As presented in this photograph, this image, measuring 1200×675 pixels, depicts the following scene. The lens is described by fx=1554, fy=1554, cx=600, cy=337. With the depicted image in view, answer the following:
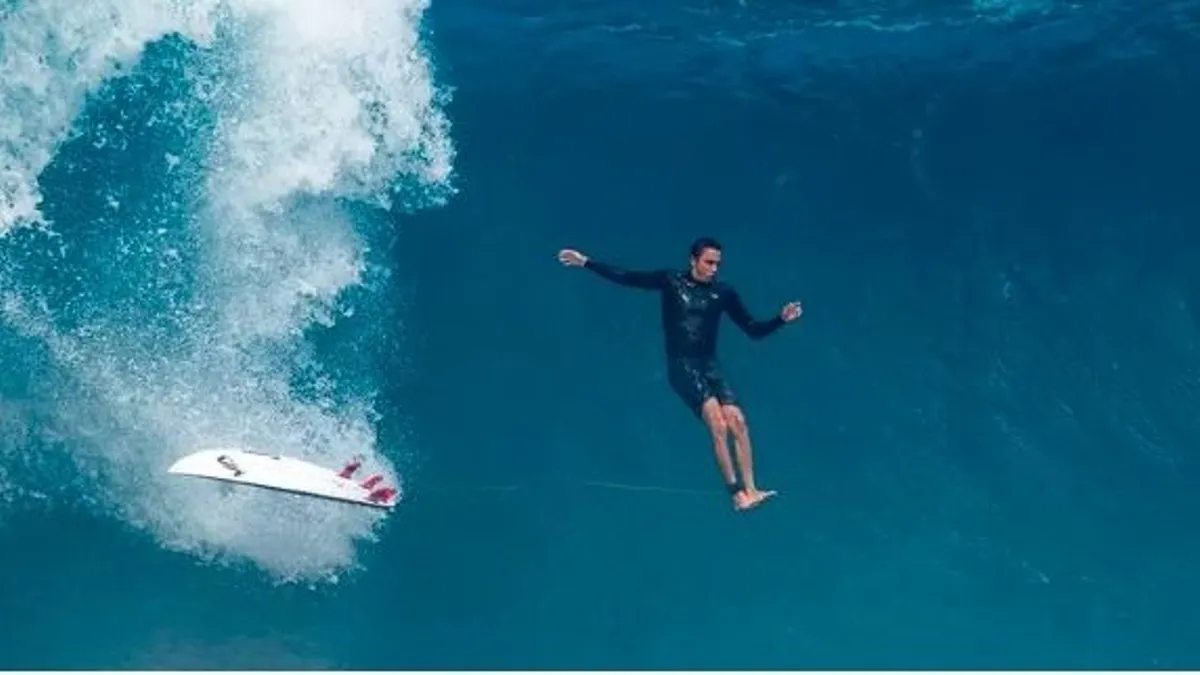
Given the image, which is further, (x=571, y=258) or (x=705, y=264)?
(x=705, y=264)

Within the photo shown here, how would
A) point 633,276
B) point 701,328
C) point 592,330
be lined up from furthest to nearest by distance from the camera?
point 592,330, point 701,328, point 633,276

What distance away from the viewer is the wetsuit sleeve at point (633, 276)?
528 inches

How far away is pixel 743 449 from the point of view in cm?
1327

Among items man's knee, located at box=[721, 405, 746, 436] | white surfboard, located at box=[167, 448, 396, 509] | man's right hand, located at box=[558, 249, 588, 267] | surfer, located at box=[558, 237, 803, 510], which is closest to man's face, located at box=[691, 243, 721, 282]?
surfer, located at box=[558, 237, 803, 510]

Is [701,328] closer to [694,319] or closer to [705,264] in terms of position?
[694,319]

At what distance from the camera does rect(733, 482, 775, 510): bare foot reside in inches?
510

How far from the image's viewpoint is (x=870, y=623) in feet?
57.2

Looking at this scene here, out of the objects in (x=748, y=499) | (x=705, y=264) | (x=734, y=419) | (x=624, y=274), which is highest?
(x=705, y=264)

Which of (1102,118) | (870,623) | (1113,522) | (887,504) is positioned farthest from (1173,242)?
(870,623)

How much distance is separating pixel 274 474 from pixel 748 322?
4.79 meters

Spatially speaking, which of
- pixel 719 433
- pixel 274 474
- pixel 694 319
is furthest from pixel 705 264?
pixel 274 474

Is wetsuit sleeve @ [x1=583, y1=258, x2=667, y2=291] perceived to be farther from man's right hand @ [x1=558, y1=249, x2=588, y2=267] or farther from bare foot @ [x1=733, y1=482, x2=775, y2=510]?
bare foot @ [x1=733, y1=482, x2=775, y2=510]

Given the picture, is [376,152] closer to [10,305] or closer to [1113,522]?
[10,305]

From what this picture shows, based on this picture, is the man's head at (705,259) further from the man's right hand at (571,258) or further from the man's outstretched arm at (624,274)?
the man's right hand at (571,258)
